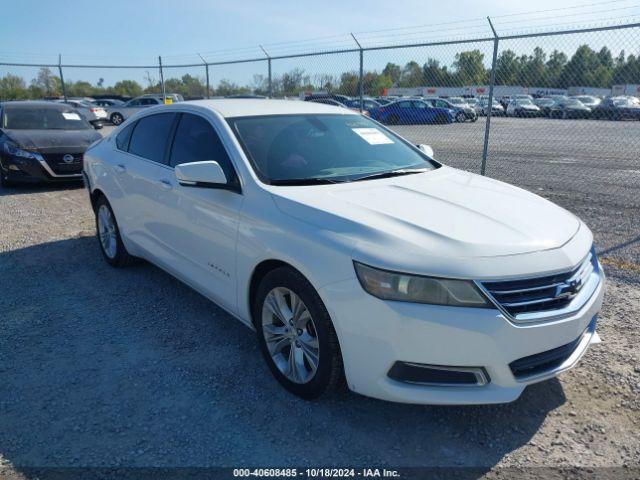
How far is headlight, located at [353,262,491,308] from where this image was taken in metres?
2.32

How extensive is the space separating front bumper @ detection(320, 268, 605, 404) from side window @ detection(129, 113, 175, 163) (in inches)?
93.5

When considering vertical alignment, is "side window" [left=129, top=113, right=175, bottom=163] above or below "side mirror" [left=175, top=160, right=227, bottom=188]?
above

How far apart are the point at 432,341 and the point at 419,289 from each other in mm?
241

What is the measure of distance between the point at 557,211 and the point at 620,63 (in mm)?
5736

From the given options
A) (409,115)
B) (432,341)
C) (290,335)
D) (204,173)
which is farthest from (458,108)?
(432,341)

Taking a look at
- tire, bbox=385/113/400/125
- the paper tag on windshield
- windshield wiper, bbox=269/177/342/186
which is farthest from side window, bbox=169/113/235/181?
tire, bbox=385/113/400/125

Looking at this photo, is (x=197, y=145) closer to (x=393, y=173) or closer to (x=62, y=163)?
(x=393, y=173)

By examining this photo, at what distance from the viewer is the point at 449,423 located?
275cm

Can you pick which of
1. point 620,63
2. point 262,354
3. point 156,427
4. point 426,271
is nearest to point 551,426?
point 426,271

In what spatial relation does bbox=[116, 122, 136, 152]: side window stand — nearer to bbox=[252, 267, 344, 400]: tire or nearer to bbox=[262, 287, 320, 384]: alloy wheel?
bbox=[252, 267, 344, 400]: tire

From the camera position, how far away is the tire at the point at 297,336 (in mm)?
2633

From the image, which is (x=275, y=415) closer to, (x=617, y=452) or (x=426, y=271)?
(x=426, y=271)

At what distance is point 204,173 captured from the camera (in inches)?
Answer: 126

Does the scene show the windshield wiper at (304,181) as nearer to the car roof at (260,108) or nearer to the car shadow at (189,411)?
the car roof at (260,108)
